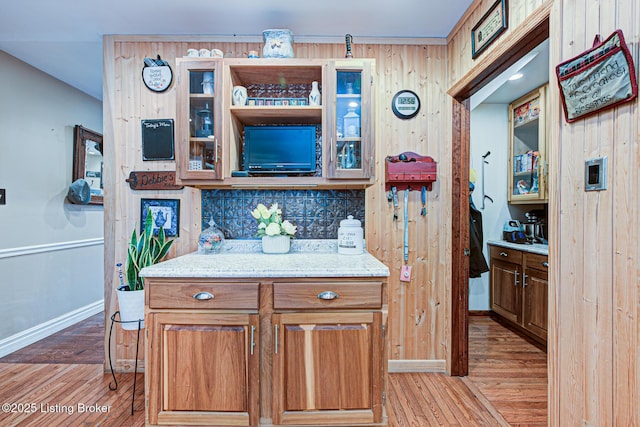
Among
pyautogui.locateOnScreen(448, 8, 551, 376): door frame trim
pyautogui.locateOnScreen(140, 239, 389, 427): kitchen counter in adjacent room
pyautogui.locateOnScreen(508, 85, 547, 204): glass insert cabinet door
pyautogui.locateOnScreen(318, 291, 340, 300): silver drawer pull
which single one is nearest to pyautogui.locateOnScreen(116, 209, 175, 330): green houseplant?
pyautogui.locateOnScreen(140, 239, 389, 427): kitchen counter in adjacent room

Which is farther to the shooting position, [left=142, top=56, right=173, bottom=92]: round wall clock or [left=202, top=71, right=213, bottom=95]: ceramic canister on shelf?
[left=142, top=56, right=173, bottom=92]: round wall clock

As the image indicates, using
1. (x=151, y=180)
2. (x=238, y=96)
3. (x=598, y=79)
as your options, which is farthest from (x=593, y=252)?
(x=151, y=180)

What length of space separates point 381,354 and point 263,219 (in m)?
1.08

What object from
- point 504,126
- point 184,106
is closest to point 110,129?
point 184,106

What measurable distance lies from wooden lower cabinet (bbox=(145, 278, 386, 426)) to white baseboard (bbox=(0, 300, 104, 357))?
197 centimetres

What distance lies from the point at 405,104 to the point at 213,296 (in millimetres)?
1841

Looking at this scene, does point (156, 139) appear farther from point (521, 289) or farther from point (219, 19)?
point (521, 289)

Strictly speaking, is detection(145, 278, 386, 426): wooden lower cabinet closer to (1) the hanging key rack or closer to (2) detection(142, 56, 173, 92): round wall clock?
(1) the hanging key rack

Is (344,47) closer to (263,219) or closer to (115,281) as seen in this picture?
(263,219)

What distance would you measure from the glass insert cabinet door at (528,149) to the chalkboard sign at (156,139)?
3.19m


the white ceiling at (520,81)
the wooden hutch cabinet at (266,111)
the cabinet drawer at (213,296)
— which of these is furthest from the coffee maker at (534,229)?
the cabinet drawer at (213,296)

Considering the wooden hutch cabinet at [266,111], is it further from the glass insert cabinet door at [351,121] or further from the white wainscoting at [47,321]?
the white wainscoting at [47,321]

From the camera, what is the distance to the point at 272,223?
7.07ft

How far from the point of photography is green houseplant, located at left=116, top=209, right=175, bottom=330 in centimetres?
204
